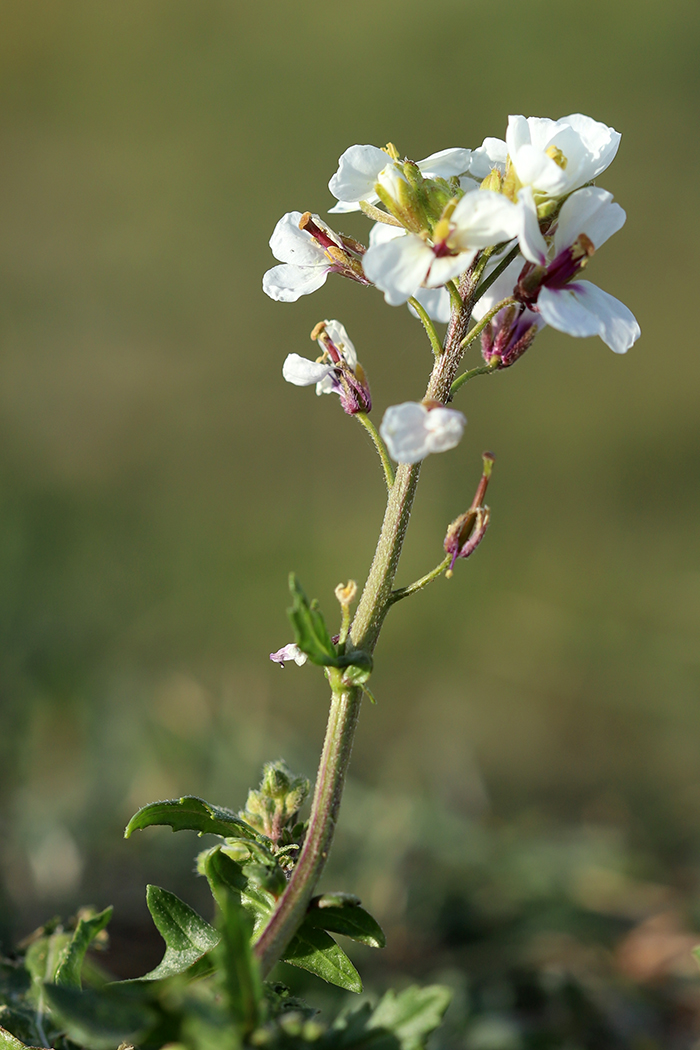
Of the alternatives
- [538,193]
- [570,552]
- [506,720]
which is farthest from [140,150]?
[538,193]

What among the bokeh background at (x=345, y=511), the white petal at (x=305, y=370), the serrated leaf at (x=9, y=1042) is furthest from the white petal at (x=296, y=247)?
the bokeh background at (x=345, y=511)

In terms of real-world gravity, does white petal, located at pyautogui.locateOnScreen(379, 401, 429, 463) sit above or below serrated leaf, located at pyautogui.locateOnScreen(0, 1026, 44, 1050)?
above

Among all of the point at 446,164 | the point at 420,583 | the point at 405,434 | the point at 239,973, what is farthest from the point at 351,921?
the point at 446,164

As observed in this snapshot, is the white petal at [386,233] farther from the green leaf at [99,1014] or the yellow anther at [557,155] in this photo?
the green leaf at [99,1014]

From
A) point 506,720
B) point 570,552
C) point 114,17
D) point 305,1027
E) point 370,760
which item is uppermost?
point 114,17

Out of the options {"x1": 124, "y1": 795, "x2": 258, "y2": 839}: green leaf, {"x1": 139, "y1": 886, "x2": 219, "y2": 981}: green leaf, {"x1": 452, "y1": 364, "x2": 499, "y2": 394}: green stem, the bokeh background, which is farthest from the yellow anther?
the bokeh background

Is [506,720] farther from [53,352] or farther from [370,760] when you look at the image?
[53,352]

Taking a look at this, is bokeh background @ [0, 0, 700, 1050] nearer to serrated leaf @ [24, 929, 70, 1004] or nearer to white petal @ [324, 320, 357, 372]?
serrated leaf @ [24, 929, 70, 1004]
